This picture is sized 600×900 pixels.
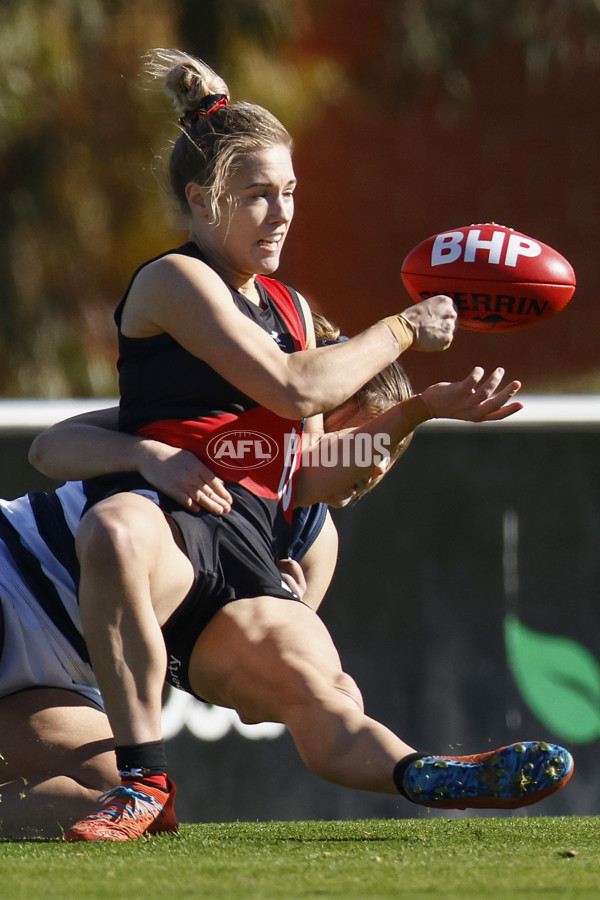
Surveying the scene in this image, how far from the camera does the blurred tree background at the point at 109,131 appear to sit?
11.1 meters

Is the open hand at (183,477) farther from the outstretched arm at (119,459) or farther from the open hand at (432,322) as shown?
the open hand at (432,322)

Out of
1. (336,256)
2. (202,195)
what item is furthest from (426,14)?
(202,195)

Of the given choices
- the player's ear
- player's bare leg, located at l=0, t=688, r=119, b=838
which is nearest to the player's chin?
the player's ear

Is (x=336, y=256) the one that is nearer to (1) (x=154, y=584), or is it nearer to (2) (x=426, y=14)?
(2) (x=426, y=14)

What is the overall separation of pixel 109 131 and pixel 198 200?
29.2 ft

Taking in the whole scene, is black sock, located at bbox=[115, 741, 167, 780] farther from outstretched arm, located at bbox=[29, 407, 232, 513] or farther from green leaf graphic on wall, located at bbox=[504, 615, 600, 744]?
green leaf graphic on wall, located at bbox=[504, 615, 600, 744]

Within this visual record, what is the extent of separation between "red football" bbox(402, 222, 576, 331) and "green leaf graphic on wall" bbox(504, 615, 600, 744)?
125 cm

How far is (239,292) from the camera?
2969mm

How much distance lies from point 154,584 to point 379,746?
20.0 inches

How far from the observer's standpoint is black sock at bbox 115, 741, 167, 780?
2496mm

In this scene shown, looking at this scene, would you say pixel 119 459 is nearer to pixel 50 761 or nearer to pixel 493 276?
pixel 50 761

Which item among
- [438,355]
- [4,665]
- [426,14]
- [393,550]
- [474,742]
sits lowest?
[474,742]

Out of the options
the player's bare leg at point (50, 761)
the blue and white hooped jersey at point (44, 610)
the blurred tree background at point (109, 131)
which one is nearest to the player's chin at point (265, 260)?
the blue and white hooped jersey at point (44, 610)

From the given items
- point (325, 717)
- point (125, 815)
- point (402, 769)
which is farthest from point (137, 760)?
point (402, 769)
